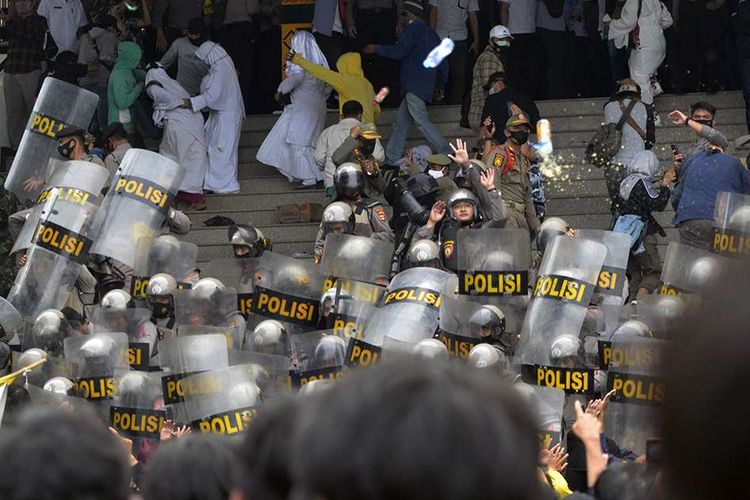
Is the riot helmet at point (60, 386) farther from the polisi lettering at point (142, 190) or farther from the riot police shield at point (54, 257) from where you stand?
the polisi lettering at point (142, 190)

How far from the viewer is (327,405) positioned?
1707 millimetres

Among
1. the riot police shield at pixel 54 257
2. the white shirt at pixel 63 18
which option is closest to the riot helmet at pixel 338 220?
the riot police shield at pixel 54 257

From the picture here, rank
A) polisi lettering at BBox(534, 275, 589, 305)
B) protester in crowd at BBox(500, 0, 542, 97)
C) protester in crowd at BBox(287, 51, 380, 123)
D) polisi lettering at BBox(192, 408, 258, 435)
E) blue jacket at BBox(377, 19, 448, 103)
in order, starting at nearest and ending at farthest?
1. polisi lettering at BBox(192, 408, 258, 435)
2. polisi lettering at BBox(534, 275, 589, 305)
3. protester in crowd at BBox(287, 51, 380, 123)
4. blue jacket at BBox(377, 19, 448, 103)
5. protester in crowd at BBox(500, 0, 542, 97)

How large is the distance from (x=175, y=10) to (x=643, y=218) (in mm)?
6069

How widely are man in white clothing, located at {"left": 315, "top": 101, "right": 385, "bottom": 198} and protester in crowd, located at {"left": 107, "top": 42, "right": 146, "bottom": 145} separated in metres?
2.03

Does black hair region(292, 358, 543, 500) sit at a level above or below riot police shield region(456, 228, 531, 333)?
below

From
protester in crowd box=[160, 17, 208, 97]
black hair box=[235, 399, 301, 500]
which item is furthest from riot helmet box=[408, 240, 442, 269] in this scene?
black hair box=[235, 399, 301, 500]

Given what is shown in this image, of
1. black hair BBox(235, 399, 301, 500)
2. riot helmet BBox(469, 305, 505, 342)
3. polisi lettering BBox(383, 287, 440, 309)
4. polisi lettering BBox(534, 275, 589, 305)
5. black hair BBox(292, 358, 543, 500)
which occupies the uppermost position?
polisi lettering BBox(534, 275, 589, 305)

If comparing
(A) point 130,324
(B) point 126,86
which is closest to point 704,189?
(A) point 130,324

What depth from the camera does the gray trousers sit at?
15.6 meters

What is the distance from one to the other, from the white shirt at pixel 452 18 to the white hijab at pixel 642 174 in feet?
11.2

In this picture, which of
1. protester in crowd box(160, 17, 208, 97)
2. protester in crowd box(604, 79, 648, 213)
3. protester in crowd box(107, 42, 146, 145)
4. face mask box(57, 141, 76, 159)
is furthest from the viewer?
protester in crowd box(160, 17, 208, 97)

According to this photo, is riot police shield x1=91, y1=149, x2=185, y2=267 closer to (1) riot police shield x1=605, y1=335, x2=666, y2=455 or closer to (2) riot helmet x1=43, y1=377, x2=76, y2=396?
(2) riot helmet x1=43, y1=377, x2=76, y2=396

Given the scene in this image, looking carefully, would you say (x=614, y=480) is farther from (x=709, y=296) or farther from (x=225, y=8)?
(x=225, y=8)
